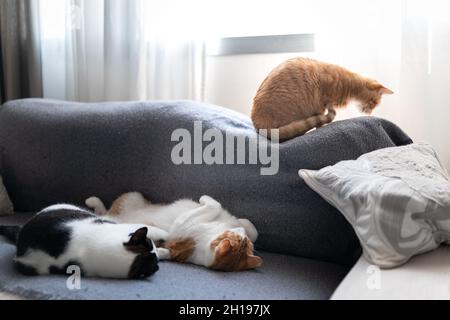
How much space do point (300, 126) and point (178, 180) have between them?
0.46 m

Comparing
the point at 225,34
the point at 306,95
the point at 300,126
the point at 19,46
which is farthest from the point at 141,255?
the point at 19,46

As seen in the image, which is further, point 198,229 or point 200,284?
point 198,229

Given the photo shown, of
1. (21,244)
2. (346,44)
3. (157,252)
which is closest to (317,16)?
(346,44)

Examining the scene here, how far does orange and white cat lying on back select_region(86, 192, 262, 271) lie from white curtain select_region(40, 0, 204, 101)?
641 mm

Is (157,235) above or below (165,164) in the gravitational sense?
below

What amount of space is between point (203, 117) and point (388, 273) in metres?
0.83

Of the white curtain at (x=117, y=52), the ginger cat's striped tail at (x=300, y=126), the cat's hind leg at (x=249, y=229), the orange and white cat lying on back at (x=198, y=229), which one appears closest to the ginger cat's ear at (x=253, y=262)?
the orange and white cat lying on back at (x=198, y=229)

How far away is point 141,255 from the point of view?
117cm

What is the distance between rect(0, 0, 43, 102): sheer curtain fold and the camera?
2.24 m

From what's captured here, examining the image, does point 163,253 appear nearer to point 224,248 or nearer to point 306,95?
point 224,248

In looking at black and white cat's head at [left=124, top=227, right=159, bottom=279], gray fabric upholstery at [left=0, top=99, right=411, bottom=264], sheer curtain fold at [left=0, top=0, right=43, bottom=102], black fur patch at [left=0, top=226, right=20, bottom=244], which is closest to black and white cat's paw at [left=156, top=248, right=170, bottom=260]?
black and white cat's head at [left=124, top=227, right=159, bottom=279]

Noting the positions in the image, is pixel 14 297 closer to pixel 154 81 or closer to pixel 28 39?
pixel 154 81

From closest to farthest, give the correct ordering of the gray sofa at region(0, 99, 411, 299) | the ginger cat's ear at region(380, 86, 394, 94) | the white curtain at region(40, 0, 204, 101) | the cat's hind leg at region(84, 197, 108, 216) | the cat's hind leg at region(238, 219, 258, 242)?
the gray sofa at region(0, 99, 411, 299)
the cat's hind leg at region(238, 219, 258, 242)
the ginger cat's ear at region(380, 86, 394, 94)
the cat's hind leg at region(84, 197, 108, 216)
the white curtain at region(40, 0, 204, 101)

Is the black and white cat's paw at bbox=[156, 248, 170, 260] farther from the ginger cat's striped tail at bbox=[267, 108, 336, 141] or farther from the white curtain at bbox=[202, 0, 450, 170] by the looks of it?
the white curtain at bbox=[202, 0, 450, 170]
